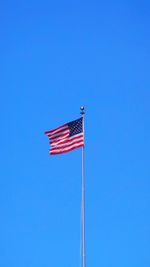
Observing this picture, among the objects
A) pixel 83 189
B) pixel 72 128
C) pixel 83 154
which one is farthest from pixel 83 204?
pixel 72 128

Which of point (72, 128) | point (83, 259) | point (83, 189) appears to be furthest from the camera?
point (72, 128)

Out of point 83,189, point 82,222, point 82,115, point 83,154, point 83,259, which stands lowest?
point 83,259

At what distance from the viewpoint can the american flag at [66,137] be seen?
29.7m

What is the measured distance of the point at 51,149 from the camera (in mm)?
29953

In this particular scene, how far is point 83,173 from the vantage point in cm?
2886

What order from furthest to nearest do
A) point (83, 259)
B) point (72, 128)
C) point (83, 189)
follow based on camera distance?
point (72, 128) < point (83, 189) < point (83, 259)

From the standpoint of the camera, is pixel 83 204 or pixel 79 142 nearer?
pixel 83 204

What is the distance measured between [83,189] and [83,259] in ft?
13.1

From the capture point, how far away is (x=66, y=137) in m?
30.2

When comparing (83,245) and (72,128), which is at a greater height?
(72,128)

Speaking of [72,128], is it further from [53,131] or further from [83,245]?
[83,245]

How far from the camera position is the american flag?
97.5 ft

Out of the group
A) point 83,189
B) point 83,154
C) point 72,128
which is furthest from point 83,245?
point 72,128

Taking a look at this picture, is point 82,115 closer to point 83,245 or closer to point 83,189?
point 83,189
